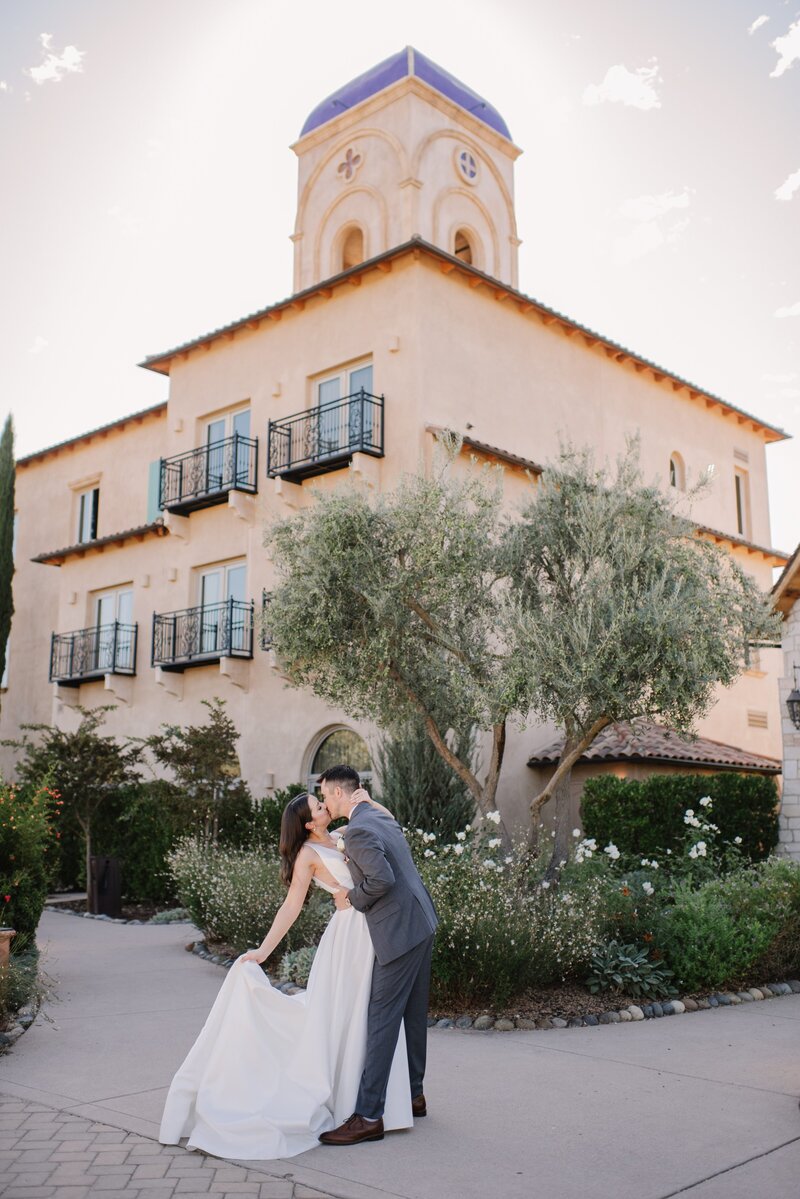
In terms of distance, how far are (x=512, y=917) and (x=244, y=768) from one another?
42.6 ft

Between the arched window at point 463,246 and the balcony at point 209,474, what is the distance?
675 centimetres

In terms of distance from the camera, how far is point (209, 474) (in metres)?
22.8

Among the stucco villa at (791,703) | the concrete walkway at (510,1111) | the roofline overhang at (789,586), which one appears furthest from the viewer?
the stucco villa at (791,703)

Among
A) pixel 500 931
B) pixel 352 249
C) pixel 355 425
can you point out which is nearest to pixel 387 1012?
pixel 500 931

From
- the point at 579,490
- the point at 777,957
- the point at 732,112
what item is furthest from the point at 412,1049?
the point at 732,112

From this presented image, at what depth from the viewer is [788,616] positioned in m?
16.7

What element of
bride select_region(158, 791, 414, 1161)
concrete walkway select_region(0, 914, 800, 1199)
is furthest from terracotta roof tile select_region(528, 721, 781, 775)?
bride select_region(158, 791, 414, 1161)

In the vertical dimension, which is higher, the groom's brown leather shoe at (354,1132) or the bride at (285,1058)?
the bride at (285,1058)

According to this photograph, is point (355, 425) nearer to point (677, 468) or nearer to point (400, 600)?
point (400, 600)

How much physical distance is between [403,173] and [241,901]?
16.5 meters

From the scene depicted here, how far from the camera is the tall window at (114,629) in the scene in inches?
974

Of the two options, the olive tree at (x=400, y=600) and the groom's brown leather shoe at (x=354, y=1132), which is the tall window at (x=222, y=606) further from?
the groom's brown leather shoe at (x=354, y=1132)

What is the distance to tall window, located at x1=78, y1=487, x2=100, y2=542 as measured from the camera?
28469 millimetres

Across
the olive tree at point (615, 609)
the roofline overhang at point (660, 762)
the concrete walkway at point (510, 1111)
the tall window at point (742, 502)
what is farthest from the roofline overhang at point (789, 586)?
the tall window at point (742, 502)
